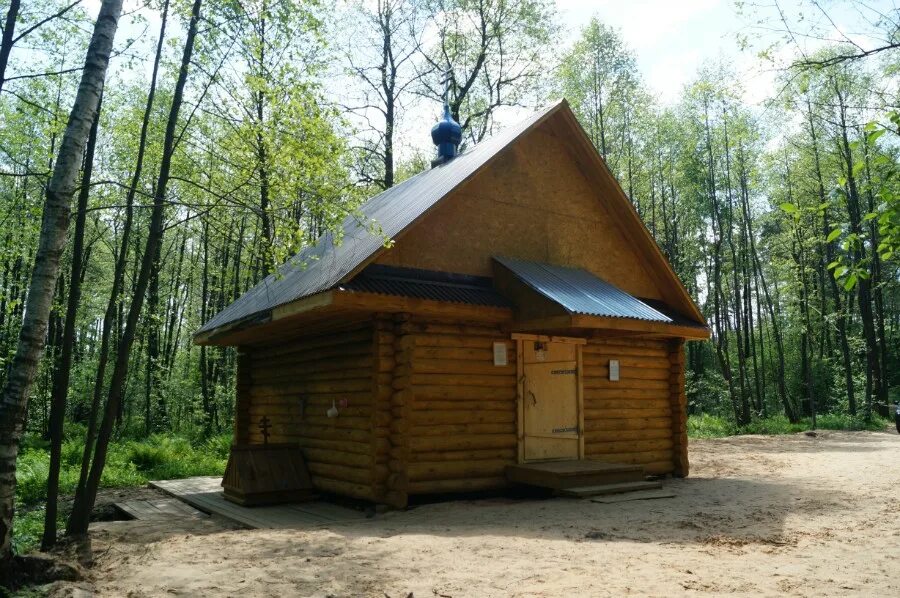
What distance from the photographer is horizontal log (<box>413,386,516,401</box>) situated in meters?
8.79

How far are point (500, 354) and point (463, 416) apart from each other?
3.58 ft

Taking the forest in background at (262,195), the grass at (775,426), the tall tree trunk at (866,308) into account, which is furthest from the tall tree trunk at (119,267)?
the tall tree trunk at (866,308)

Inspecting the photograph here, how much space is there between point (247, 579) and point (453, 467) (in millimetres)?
4264

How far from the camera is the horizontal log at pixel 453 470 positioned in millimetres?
8609

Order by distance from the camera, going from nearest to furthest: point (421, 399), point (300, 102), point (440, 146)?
point (300, 102), point (421, 399), point (440, 146)

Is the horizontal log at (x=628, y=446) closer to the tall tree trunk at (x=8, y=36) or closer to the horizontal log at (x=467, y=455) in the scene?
→ the horizontal log at (x=467, y=455)

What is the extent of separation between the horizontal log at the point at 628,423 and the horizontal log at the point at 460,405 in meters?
1.70

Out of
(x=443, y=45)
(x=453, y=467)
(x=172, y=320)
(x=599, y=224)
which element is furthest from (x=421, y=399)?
(x=172, y=320)

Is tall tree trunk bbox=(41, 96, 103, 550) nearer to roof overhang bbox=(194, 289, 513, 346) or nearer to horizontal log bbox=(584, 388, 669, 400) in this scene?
roof overhang bbox=(194, 289, 513, 346)

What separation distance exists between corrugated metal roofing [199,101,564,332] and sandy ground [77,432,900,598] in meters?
3.04

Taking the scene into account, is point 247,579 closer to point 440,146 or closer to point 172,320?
point 440,146

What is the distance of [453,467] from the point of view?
29.3 ft

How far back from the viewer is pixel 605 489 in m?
8.88

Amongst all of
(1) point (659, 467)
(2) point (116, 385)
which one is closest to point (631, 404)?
(1) point (659, 467)
